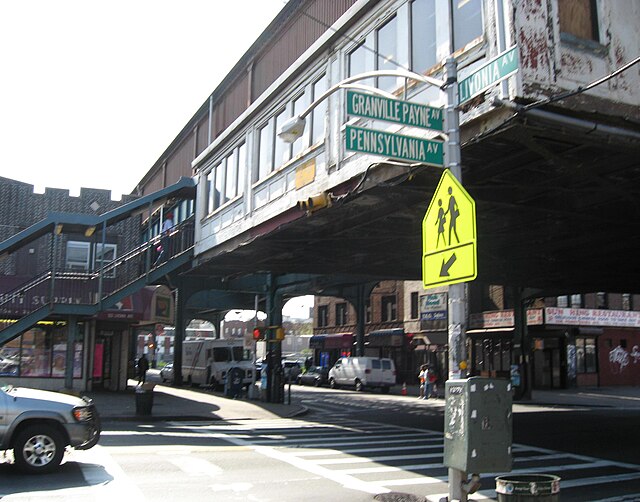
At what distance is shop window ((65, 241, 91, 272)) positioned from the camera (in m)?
31.7

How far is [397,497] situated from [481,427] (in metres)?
2.40

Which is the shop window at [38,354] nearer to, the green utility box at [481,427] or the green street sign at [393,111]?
the green street sign at [393,111]

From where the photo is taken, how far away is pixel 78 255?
105 feet

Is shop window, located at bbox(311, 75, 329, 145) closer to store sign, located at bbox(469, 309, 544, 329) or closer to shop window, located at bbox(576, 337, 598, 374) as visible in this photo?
store sign, located at bbox(469, 309, 544, 329)

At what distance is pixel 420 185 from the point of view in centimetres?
1412

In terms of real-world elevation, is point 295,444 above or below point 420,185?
below

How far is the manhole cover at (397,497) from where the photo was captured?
29.7 feet

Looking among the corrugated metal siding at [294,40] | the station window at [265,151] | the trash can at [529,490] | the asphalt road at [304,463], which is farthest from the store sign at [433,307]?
the trash can at [529,490]

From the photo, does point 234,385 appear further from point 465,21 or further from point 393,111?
point 393,111

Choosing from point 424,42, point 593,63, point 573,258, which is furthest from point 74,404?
point 573,258

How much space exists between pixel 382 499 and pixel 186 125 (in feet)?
78.3

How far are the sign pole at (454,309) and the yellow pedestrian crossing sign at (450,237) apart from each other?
26cm

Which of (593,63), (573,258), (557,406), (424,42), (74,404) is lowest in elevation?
(557,406)

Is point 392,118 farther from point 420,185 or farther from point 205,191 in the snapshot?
point 205,191
